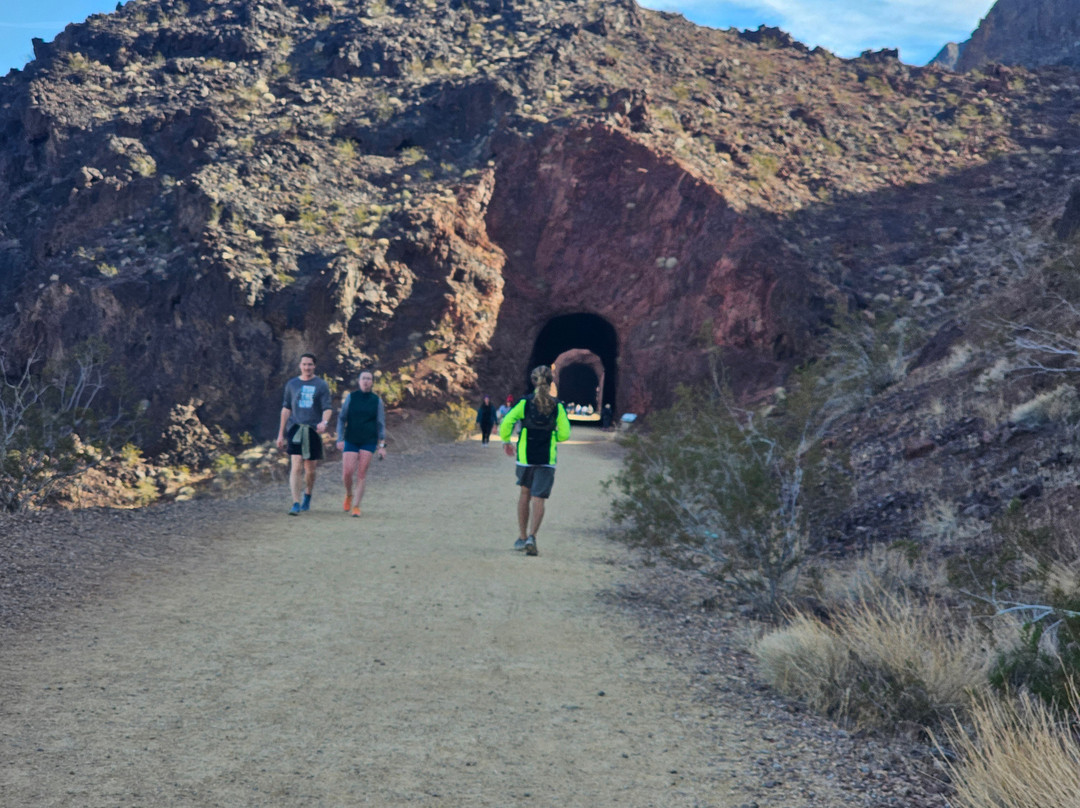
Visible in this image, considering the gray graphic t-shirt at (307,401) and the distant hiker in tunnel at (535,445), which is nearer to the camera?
the distant hiker in tunnel at (535,445)

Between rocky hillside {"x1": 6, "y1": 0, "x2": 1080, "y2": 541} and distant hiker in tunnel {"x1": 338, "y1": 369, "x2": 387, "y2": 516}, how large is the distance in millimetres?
15059

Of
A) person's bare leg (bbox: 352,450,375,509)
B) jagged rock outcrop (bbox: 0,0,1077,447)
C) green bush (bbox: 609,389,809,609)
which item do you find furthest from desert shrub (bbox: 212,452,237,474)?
green bush (bbox: 609,389,809,609)

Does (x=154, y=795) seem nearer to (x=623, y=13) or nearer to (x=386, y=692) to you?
(x=386, y=692)

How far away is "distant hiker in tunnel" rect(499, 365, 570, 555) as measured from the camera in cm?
867

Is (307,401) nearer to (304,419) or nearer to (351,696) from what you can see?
(304,419)

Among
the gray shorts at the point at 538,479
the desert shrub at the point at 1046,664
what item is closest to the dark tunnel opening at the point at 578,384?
the gray shorts at the point at 538,479

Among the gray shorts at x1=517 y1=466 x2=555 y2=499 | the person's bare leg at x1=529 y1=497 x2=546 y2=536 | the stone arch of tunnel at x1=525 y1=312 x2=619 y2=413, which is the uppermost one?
the stone arch of tunnel at x1=525 y1=312 x2=619 y2=413

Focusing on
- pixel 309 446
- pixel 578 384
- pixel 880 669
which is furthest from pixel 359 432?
pixel 578 384

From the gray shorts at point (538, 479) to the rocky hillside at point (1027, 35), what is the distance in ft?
178

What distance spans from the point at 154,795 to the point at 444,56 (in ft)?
128

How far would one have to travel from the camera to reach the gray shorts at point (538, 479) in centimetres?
867

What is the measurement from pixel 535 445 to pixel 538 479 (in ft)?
1.15

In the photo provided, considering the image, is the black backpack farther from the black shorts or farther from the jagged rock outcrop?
the jagged rock outcrop

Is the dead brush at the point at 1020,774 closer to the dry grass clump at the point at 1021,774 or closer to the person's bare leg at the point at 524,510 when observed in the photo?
the dry grass clump at the point at 1021,774
